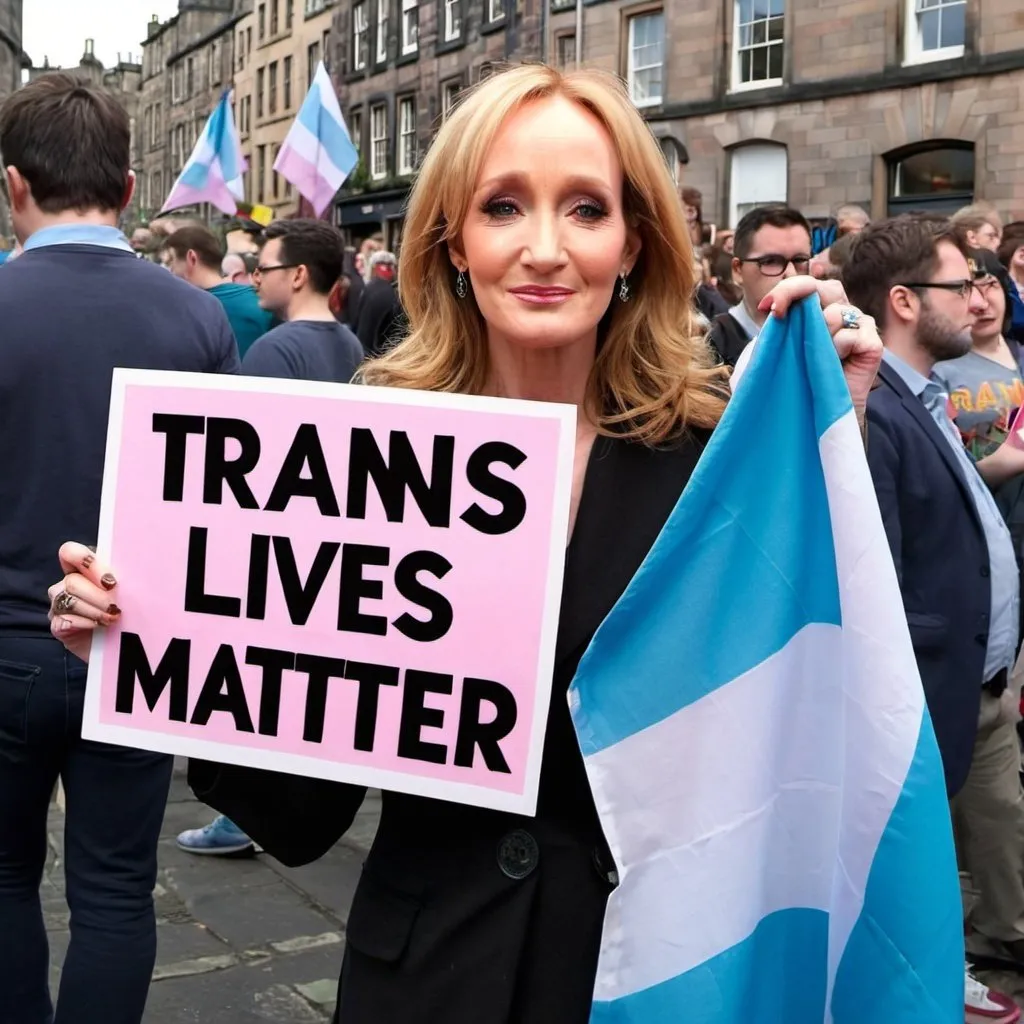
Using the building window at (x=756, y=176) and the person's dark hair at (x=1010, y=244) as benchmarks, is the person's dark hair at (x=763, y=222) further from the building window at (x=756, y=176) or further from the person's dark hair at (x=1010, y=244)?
the building window at (x=756, y=176)

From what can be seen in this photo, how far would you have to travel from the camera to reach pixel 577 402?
6.48ft

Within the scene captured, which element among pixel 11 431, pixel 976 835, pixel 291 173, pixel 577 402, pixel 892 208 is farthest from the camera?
pixel 892 208

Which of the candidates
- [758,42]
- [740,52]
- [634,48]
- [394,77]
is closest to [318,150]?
[758,42]

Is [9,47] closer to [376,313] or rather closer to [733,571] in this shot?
[376,313]

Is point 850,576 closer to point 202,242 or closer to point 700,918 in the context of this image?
point 700,918

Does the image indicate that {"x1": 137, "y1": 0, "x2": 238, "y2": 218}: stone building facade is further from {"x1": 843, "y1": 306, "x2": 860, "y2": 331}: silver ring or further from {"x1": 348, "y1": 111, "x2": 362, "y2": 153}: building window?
{"x1": 843, "y1": 306, "x2": 860, "y2": 331}: silver ring

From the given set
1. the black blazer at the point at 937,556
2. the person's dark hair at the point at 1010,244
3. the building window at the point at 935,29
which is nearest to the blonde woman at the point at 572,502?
the black blazer at the point at 937,556

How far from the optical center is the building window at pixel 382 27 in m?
37.4

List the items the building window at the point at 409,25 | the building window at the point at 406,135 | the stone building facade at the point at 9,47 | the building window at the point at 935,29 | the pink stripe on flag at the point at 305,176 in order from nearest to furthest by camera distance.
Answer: the pink stripe on flag at the point at 305,176
the building window at the point at 935,29
the stone building facade at the point at 9,47
the building window at the point at 409,25
the building window at the point at 406,135

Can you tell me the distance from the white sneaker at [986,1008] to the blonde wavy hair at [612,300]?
2.72 m

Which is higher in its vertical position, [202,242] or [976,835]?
[202,242]

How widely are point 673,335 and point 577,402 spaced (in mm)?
177

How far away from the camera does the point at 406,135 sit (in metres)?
36.4

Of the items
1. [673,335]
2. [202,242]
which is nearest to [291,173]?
[202,242]
